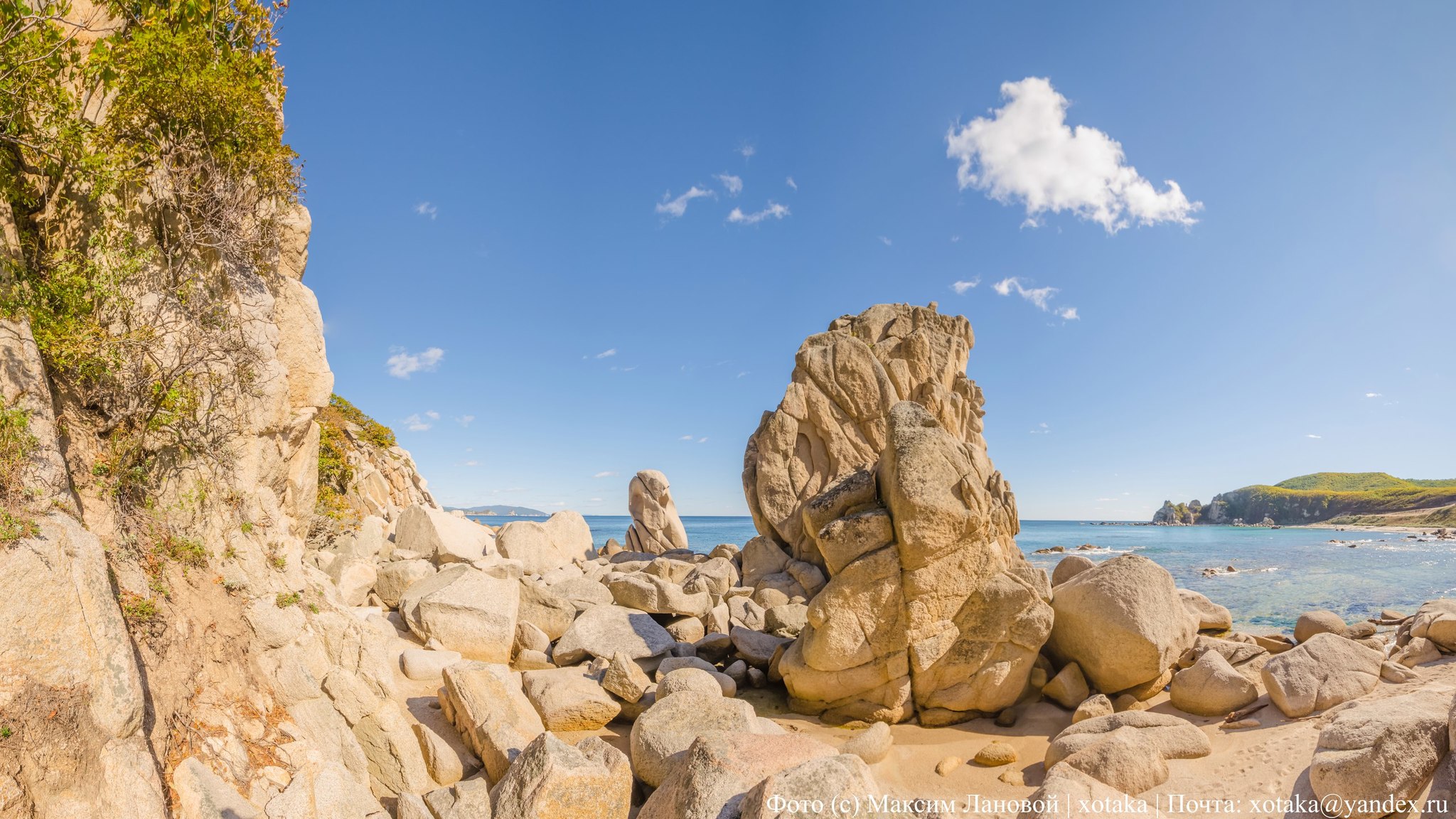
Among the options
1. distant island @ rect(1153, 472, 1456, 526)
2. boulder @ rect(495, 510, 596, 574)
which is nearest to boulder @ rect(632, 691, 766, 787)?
boulder @ rect(495, 510, 596, 574)

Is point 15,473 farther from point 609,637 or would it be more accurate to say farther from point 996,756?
point 996,756

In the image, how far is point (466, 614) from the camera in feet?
33.8

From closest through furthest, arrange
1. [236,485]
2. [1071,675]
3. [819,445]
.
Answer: [236,485]
[1071,675]
[819,445]

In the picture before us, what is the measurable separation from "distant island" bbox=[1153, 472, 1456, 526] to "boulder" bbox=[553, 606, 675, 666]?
3873 inches

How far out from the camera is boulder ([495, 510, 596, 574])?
1692 centimetres

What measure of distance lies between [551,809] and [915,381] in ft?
62.5

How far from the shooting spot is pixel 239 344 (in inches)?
281

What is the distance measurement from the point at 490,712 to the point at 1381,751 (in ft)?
26.3

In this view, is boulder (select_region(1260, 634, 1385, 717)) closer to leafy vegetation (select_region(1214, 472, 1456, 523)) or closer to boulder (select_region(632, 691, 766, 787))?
boulder (select_region(632, 691, 766, 787))

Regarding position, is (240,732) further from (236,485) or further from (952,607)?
(952,607)

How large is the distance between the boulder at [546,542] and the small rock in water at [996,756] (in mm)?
10281

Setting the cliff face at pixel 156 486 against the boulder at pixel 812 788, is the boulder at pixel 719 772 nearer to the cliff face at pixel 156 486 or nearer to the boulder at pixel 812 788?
the boulder at pixel 812 788

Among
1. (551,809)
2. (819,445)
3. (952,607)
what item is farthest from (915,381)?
(551,809)

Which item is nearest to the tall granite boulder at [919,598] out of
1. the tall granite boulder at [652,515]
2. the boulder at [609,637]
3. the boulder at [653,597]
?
the boulder at [609,637]
